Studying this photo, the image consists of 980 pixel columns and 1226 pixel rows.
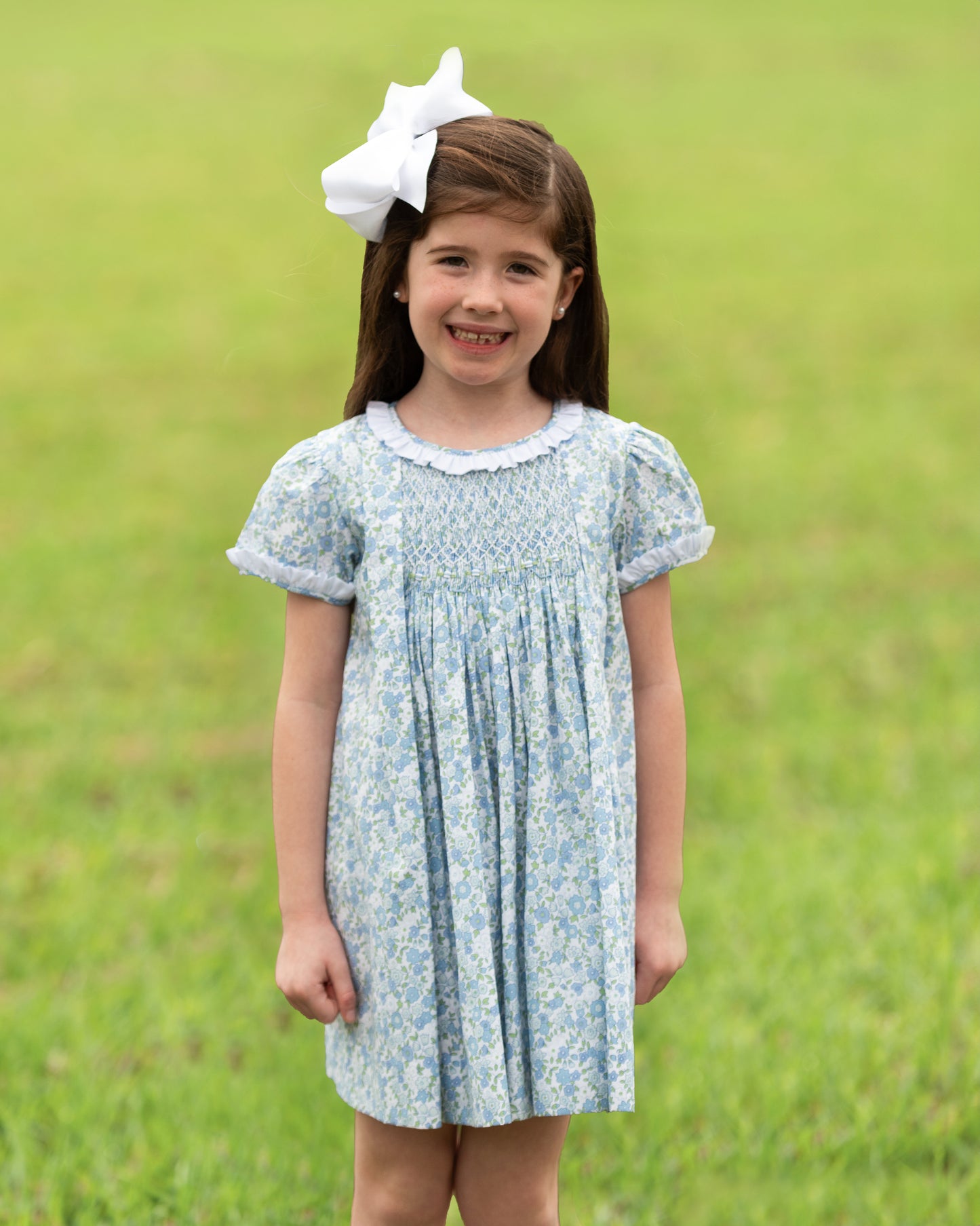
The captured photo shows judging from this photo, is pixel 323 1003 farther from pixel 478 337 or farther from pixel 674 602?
pixel 674 602

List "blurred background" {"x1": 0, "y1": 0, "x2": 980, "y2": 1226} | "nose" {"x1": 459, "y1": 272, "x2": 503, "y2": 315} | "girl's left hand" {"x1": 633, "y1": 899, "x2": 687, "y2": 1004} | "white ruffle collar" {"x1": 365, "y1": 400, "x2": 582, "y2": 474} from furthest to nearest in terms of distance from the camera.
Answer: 1. "blurred background" {"x1": 0, "y1": 0, "x2": 980, "y2": 1226}
2. "girl's left hand" {"x1": 633, "y1": 899, "x2": 687, "y2": 1004}
3. "white ruffle collar" {"x1": 365, "y1": 400, "x2": 582, "y2": 474}
4. "nose" {"x1": 459, "y1": 272, "x2": 503, "y2": 315}

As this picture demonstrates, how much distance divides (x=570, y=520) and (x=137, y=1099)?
175cm

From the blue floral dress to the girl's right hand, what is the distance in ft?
0.15

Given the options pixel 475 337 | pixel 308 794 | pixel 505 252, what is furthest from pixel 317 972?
pixel 505 252

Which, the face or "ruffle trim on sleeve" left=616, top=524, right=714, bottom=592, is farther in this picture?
"ruffle trim on sleeve" left=616, top=524, right=714, bottom=592

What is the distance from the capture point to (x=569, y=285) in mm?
1957

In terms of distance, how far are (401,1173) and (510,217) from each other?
1.30 metres

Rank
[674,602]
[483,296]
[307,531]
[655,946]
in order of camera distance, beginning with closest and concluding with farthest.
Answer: [483,296]
[307,531]
[655,946]
[674,602]

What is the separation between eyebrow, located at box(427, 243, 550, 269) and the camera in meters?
1.82

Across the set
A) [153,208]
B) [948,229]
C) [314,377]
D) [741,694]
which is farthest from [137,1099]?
[948,229]

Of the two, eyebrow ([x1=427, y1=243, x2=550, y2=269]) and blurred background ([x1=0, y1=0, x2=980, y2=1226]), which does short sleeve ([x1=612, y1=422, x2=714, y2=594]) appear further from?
blurred background ([x1=0, y1=0, x2=980, y2=1226])

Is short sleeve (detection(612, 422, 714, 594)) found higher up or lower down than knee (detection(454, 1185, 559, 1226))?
higher up

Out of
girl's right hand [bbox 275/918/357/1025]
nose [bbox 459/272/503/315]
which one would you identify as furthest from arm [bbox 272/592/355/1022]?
nose [bbox 459/272/503/315]

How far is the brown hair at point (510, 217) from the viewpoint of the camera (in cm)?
180
